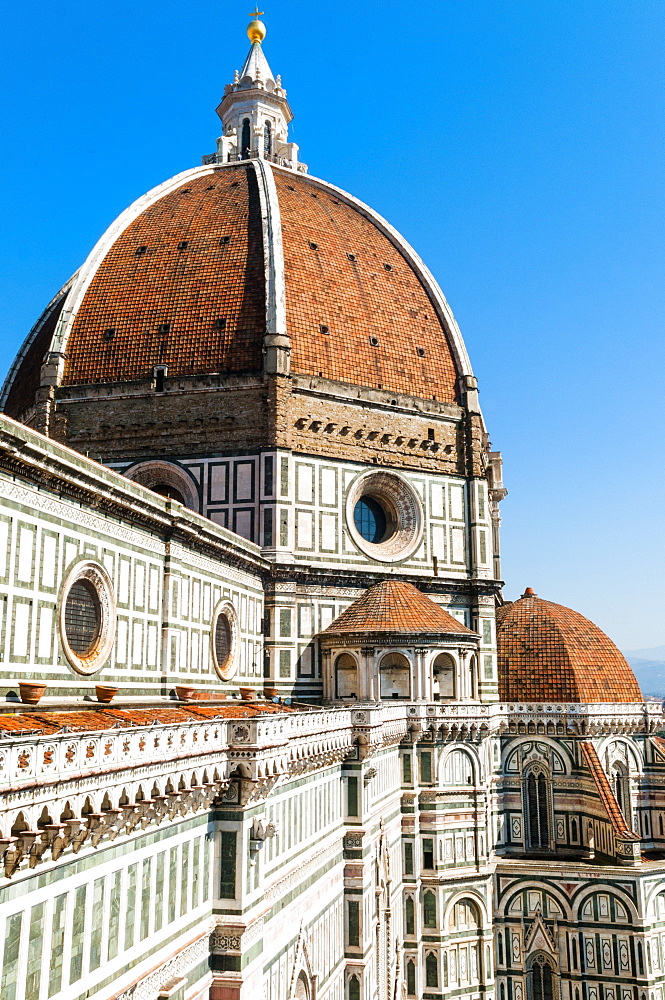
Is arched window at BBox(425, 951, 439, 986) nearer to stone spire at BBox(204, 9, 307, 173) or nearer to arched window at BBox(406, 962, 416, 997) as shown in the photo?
arched window at BBox(406, 962, 416, 997)

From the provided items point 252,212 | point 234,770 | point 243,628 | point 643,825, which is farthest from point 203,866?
point 252,212

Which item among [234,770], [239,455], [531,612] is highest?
[239,455]

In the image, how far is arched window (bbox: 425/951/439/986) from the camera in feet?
111

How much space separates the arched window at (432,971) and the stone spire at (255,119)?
37222 millimetres

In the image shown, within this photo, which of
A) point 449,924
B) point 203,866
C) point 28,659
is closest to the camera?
point 203,866

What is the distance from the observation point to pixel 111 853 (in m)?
12.1

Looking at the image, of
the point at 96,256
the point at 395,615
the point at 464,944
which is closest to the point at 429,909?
the point at 464,944

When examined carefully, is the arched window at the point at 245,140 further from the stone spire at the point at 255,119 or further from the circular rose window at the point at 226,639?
the circular rose window at the point at 226,639

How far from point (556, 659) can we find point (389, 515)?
956cm

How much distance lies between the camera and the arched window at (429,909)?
34.5 meters

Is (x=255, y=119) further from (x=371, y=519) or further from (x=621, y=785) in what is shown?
(x=621, y=785)

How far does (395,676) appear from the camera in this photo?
3488 centimetres

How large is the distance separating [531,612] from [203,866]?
97.5ft

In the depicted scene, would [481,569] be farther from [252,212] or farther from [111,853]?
[111,853]
